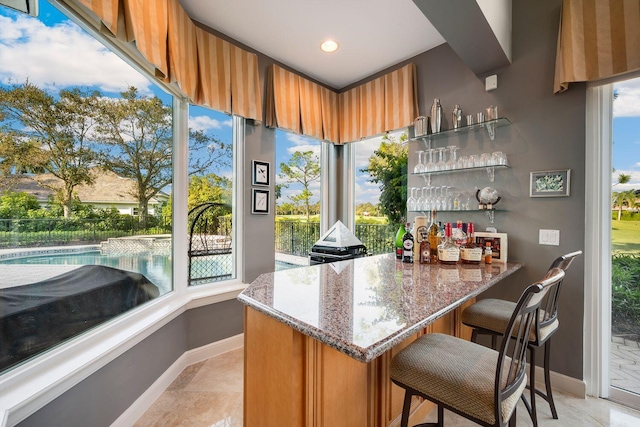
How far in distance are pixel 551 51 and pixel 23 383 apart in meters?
3.56

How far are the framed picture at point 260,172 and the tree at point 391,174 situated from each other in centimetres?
135

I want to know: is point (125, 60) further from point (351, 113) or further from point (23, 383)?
point (351, 113)

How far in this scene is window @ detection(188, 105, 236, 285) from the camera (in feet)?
8.00

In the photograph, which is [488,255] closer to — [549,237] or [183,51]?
[549,237]

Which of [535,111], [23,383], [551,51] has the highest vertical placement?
[551,51]

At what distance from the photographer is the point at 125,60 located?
1.77 m

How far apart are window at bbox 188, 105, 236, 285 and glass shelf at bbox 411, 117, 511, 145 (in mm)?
1847

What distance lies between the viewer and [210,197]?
2.55 metres

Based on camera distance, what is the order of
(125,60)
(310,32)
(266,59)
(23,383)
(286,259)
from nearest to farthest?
(23,383)
(125,60)
(310,32)
(266,59)
(286,259)

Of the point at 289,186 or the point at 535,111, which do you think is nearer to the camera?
the point at 535,111

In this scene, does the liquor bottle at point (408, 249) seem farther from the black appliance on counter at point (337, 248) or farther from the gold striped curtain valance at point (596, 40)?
the gold striped curtain valance at point (596, 40)

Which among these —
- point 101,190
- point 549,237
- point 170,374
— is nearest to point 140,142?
point 101,190

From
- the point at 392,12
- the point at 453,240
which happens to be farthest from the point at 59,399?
the point at 392,12

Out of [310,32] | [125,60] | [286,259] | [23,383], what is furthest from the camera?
[286,259]
